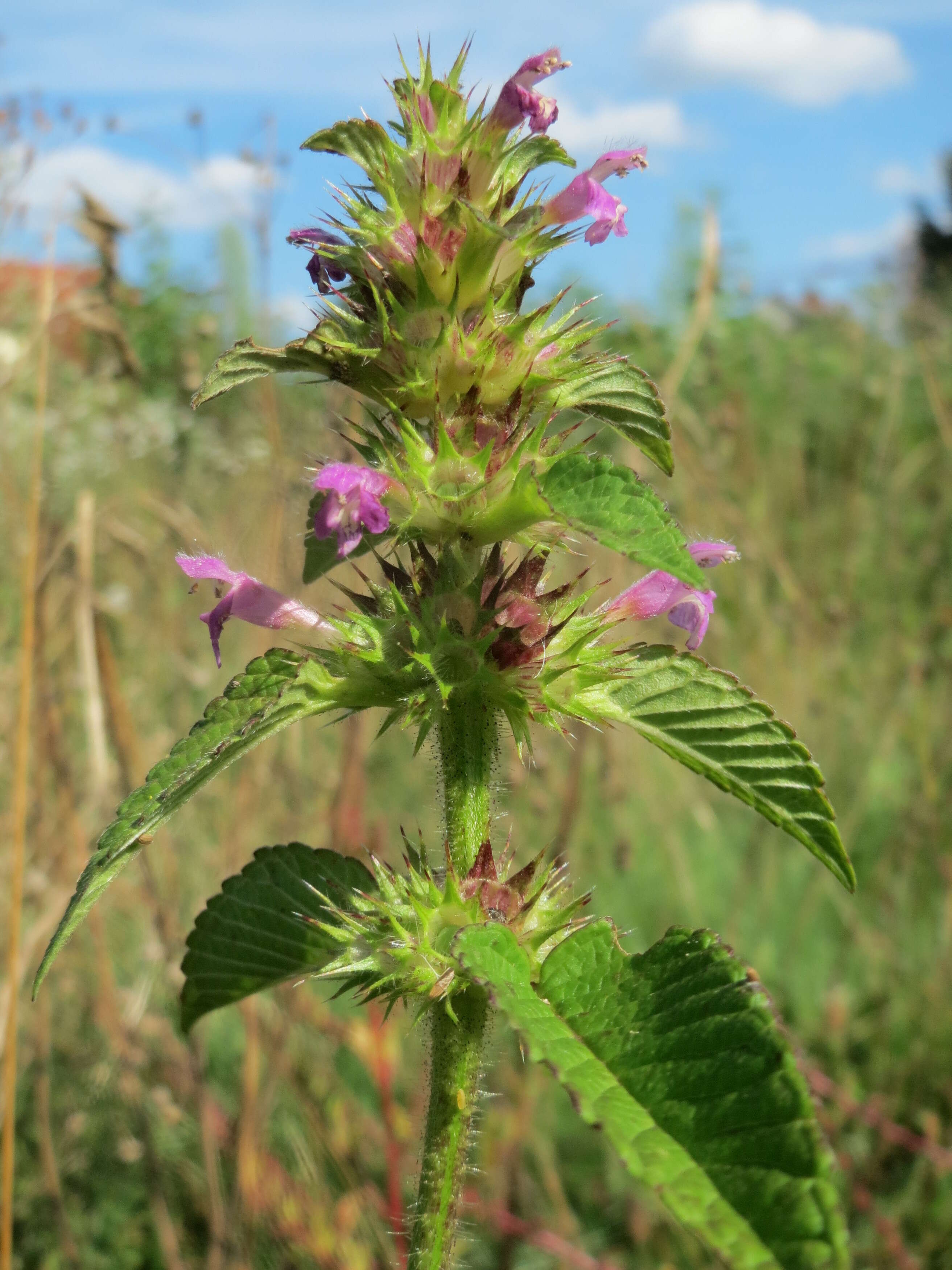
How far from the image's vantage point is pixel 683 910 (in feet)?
10.3

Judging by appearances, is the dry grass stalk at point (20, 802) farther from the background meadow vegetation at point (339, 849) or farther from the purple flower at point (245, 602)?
the purple flower at point (245, 602)

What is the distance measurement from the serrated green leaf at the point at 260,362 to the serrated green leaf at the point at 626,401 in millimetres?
225

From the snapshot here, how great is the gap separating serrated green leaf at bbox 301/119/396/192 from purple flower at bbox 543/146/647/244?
0.52ft

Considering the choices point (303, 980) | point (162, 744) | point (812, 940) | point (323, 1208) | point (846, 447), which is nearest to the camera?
point (303, 980)

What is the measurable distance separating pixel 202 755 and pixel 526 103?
66 cm

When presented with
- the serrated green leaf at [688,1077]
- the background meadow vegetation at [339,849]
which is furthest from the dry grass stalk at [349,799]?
the serrated green leaf at [688,1077]

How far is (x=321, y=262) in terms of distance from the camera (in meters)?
1.00

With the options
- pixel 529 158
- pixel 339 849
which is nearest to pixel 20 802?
pixel 339 849

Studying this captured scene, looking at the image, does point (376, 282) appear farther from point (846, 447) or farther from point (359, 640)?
point (846, 447)

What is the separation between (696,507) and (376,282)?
270cm

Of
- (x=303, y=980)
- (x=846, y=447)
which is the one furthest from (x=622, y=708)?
(x=846, y=447)

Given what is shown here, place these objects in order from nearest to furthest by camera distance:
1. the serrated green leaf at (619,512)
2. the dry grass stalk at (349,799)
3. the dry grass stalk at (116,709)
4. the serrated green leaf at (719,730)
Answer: the serrated green leaf at (619,512) < the serrated green leaf at (719,730) < the dry grass stalk at (116,709) < the dry grass stalk at (349,799)

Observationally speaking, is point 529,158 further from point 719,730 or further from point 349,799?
point 349,799

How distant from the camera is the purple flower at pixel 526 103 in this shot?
0.96 meters
